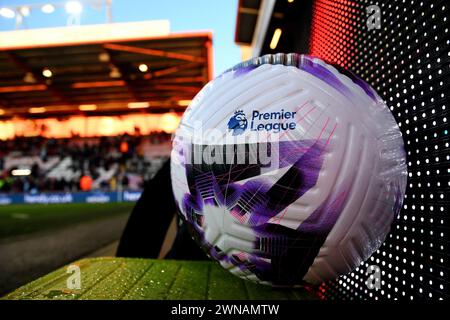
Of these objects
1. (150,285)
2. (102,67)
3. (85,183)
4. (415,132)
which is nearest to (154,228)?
(150,285)

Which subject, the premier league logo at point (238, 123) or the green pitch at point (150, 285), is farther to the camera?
the green pitch at point (150, 285)

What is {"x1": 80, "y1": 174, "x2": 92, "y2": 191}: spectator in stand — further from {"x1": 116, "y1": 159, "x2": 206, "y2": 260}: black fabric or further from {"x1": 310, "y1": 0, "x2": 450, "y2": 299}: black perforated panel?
{"x1": 310, "y1": 0, "x2": 450, "y2": 299}: black perforated panel

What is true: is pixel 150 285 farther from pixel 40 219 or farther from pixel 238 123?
pixel 40 219

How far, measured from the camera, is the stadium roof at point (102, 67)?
13859mm

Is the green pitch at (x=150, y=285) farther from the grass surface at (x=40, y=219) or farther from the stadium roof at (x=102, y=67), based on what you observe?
the stadium roof at (x=102, y=67)

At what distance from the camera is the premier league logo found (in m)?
0.96

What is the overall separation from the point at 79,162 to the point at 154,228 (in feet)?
66.7

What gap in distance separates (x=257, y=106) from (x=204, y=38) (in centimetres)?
1360

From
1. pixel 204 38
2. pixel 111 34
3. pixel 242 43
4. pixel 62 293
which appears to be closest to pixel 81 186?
pixel 111 34

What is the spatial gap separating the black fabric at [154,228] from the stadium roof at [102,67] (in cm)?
1268

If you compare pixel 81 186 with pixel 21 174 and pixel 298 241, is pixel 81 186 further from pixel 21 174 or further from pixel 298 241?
pixel 298 241

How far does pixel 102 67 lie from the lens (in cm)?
1548

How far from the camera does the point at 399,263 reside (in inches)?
43.6

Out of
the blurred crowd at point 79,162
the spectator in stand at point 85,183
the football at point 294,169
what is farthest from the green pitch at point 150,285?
the spectator in stand at point 85,183
